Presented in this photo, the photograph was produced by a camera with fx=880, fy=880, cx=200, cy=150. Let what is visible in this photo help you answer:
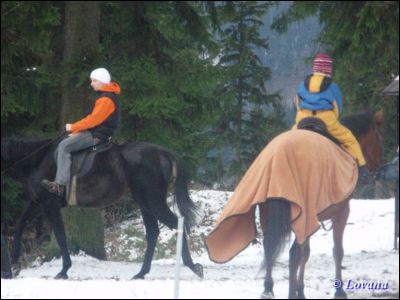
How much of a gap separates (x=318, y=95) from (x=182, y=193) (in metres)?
3.01

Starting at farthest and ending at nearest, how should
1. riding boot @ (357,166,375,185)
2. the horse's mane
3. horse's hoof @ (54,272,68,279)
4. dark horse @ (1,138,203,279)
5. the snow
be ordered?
dark horse @ (1,138,203,279) → horse's hoof @ (54,272,68,279) → the horse's mane → riding boot @ (357,166,375,185) → the snow

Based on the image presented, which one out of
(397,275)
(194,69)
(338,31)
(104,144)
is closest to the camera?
(397,275)

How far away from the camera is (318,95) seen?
1102 cm

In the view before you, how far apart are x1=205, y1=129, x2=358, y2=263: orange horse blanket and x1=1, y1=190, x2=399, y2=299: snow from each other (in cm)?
78

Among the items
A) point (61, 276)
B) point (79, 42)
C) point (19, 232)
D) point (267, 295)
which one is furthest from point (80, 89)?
point (267, 295)

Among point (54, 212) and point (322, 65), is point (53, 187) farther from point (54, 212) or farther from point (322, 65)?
point (322, 65)

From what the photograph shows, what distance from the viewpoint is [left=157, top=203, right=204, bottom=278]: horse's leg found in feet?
41.3

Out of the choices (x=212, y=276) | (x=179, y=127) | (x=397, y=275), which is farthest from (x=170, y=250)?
(x=397, y=275)

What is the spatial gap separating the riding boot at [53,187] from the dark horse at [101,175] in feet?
0.59

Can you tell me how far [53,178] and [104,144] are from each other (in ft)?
2.94

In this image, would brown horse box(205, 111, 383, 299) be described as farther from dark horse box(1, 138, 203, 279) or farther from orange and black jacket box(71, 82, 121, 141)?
orange and black jacket box(71, 82, 121, 141)

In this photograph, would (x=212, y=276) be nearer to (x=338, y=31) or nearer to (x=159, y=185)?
(x=159, y=185)

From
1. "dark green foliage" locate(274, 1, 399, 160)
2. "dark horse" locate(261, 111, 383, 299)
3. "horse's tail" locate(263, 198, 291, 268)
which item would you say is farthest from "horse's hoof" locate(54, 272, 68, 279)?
"dark green foliage" locate(274, 1, 399, 160)

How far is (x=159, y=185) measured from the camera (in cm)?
1302
